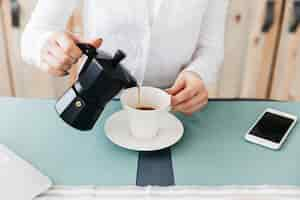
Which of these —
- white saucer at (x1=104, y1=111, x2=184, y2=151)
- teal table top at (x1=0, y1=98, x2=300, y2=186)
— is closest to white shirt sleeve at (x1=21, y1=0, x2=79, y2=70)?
teal table top at (x1=0, y1=98, x2=300, y2=186)

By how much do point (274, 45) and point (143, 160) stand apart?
1182 mm

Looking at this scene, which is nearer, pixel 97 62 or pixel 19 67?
pixel 97 62

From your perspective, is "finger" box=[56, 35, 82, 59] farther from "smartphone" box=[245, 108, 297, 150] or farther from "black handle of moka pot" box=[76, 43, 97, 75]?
"smartphone" box=[245, 108, 297, 150]

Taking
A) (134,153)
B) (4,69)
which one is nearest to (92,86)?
(134,153)

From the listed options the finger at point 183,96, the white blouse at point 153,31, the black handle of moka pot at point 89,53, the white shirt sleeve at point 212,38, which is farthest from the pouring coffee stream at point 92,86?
the white shirt sleeve at point 212,38

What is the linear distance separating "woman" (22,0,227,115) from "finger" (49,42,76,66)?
0.03 meters

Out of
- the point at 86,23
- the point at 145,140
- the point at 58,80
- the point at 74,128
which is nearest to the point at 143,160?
the point at 145,140

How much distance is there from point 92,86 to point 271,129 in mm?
389

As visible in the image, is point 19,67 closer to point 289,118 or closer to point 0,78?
point 0,78

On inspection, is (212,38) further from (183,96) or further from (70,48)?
(70,48)

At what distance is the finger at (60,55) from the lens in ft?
2.91

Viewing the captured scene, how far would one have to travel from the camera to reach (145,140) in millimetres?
902

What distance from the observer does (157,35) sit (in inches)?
44.3

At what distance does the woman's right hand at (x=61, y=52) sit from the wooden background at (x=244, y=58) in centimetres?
82
